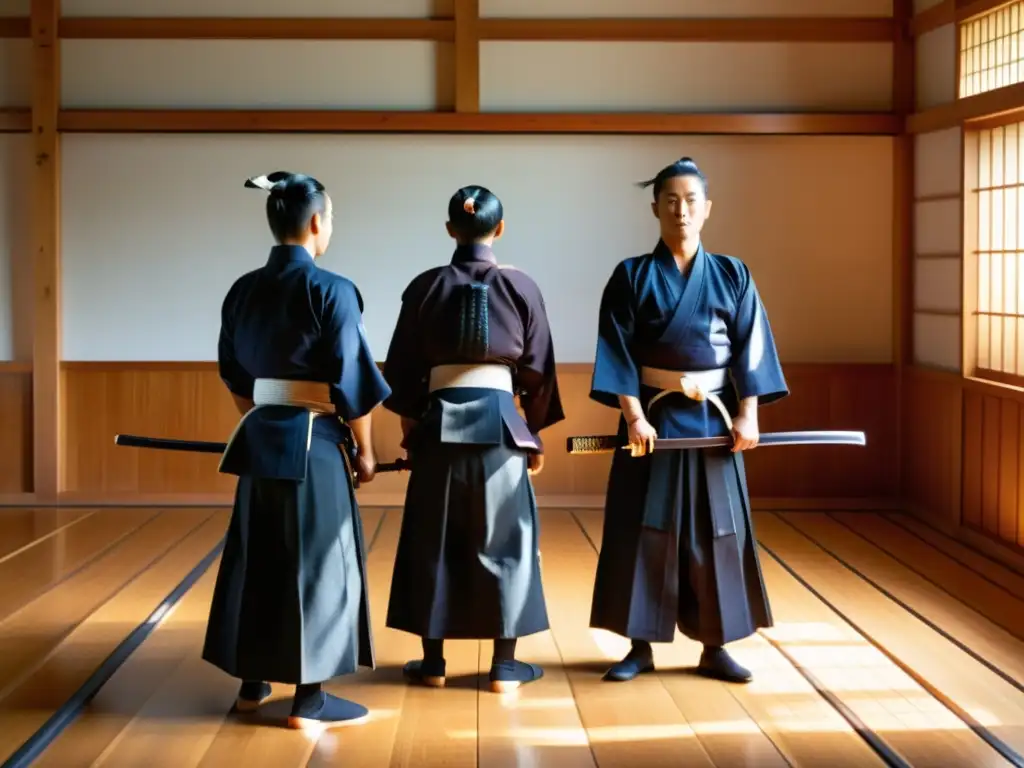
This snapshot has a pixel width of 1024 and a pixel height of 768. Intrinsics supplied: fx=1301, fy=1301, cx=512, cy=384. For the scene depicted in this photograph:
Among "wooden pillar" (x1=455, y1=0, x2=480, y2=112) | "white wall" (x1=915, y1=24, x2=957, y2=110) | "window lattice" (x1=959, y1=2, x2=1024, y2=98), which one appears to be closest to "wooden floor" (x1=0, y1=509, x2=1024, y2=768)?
"window lattice" (x1=959, y1=2, x2=1024, y2=98)

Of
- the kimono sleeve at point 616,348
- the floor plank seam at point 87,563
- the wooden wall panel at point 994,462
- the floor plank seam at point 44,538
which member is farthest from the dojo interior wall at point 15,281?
the wooden wall panel at point 994,462

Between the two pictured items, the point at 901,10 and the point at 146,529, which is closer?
the point at 146,529

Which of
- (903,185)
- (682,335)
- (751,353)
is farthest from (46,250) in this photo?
(903,185)

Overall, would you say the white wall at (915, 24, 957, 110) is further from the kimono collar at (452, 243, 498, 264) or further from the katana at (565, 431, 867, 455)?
the kimono collar at (452, 243, 498, 264)

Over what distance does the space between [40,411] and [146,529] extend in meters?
0.98

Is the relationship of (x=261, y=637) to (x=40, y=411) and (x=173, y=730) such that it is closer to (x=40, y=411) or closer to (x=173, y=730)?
(x=173, y=730)

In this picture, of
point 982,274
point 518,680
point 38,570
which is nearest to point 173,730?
point 518,680

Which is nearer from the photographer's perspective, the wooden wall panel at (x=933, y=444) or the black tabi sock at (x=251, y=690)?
the black tabi sock at (x=251, y=690)

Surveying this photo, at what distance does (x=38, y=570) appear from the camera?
16.0ft

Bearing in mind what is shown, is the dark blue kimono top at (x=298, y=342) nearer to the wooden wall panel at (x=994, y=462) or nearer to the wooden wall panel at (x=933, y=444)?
the wooden wall panel at (x=994, y=462)

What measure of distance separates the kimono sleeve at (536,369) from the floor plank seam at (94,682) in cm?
137

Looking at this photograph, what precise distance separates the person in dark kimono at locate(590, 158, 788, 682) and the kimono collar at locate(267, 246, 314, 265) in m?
0.84

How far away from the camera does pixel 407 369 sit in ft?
11.6

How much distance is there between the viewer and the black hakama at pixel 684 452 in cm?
351
